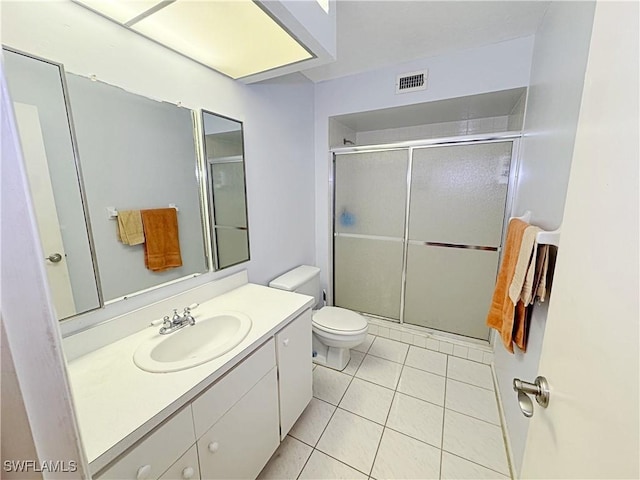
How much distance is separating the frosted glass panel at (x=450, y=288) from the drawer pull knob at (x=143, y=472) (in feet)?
6.97

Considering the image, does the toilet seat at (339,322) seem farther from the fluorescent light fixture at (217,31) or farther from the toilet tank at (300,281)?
the fluorescent light fixture at (217,31)

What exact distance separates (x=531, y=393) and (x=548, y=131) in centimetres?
123

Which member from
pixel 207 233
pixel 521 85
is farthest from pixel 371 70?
pixel 207 233

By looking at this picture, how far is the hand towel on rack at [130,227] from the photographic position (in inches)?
45.3

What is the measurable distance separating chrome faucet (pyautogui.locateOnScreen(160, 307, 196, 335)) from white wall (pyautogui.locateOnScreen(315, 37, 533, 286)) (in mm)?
1592

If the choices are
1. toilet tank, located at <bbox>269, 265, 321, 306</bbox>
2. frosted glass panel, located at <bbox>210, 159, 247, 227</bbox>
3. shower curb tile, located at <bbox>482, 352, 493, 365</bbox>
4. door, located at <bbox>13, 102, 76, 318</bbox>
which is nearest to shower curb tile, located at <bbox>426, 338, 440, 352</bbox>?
shower curb tile, located at <bbox>482, 352, 493, 365</bbox>

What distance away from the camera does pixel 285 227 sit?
7.25 ft

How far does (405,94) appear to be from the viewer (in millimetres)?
2076

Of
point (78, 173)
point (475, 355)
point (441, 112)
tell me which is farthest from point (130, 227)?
point (475, 355)

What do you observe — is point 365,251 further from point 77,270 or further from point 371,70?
point 77,270

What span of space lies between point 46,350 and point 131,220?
107 cm

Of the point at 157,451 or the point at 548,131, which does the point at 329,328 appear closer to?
the point at 157,451

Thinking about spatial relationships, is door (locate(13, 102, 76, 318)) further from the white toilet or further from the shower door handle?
the shower door handle

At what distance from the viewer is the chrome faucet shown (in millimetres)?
1191
